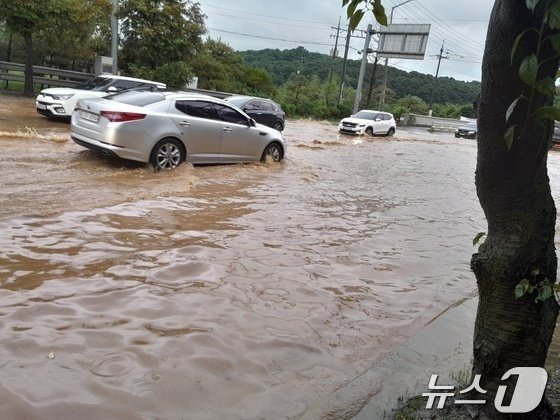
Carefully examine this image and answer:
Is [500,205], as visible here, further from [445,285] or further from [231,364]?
[445,285]

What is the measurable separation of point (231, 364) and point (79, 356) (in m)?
1.00

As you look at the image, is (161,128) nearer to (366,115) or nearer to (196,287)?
(196,287)

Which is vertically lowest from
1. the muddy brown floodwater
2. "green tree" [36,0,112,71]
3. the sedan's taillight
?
the muddy brown floodwater

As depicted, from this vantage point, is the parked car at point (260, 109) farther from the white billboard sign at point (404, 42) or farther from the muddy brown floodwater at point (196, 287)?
the white billboard sign at point (404, 42)

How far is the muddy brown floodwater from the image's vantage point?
3.07 metres

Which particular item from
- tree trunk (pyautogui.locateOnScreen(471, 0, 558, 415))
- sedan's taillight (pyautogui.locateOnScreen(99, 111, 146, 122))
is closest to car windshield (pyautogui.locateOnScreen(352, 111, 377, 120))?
sedan's taillight (pyautogui.locateOnScreen(99, 111, 146, 122))

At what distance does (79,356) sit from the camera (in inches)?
128

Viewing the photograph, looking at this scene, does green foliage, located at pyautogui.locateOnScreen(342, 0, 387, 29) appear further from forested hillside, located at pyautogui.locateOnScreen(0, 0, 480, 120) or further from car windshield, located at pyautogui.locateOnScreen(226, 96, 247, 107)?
car windshield, located at pyautogui.locateOnScreen(226, 96, 247, 107)

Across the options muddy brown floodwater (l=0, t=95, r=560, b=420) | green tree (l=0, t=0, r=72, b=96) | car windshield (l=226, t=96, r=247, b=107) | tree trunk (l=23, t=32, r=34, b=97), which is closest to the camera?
muddy brown floodwater (l=0, t=95, r=560, b=420)

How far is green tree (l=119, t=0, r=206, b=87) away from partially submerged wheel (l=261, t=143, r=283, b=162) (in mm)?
18253

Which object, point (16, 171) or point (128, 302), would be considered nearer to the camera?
point (128, 302)

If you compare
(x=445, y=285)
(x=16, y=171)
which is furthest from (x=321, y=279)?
(x=16, y=171)

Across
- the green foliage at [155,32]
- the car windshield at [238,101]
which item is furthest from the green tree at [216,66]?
the car windshield at [238,101]

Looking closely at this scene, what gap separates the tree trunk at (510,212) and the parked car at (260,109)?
50.7 ft
